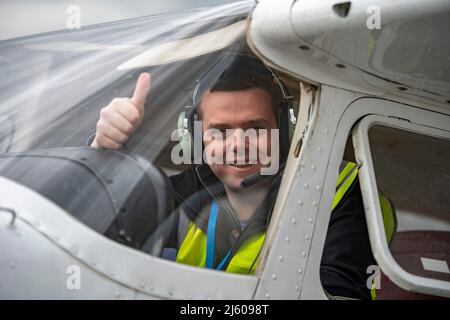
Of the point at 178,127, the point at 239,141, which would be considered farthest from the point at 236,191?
the point at 178,127

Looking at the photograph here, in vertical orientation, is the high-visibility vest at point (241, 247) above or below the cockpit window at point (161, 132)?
below

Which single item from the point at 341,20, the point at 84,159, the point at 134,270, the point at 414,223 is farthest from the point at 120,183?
the point at 414,223

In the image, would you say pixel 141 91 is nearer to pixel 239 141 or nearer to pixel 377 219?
pixel 239 141

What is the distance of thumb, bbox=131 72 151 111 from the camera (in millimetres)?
1419

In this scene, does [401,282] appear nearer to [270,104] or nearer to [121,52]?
[270,104]

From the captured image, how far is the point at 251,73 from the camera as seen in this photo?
1565mm

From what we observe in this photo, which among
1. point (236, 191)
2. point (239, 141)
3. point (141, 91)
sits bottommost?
point (236, 191)

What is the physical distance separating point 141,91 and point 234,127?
0.29 metres

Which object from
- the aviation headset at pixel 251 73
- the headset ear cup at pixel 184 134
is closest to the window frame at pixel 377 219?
the aviation headset at pixel 251 73

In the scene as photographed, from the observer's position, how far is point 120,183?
1320 mm

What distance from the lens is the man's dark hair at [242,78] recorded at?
151 cm

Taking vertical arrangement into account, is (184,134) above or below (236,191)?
above

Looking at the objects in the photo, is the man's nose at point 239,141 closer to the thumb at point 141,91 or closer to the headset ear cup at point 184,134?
the headset ear cup at point 184,134

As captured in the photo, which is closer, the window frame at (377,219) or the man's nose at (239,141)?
the window frame at (377,219)
